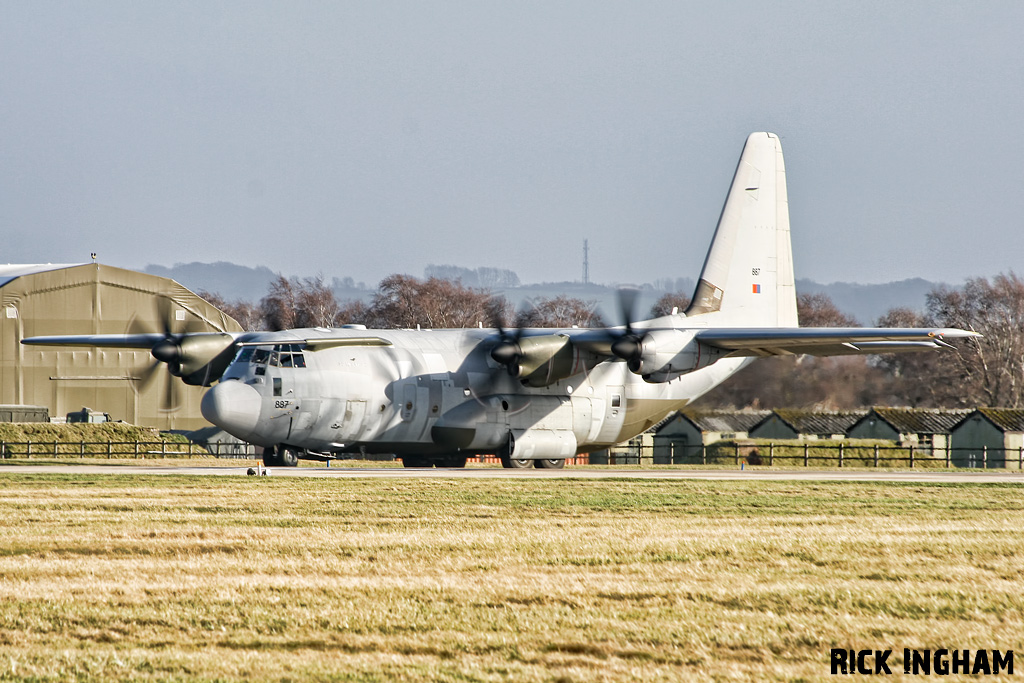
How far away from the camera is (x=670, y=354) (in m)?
30.0

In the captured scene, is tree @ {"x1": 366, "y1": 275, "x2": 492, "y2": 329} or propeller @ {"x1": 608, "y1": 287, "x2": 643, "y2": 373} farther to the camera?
tree @ {"x1": 366, "y1": 275, "x2": 492, "y2": 329}

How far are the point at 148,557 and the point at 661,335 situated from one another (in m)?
18.9

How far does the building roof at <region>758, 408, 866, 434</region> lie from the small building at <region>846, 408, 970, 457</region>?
1065 mm

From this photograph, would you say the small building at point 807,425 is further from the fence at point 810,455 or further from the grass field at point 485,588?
the grass field at point 485,588

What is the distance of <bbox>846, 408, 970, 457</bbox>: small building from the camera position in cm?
5994

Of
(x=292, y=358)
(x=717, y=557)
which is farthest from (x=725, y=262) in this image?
(x=717, y=557)

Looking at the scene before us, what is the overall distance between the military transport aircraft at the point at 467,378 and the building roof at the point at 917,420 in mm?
28327

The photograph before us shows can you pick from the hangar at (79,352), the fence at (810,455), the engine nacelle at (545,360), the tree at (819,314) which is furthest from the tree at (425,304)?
the engine nacelle at (545,360)

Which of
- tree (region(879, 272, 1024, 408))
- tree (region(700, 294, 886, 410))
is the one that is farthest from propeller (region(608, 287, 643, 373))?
tree (region(879, 272, 1024, 408))

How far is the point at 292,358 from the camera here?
2811 cm

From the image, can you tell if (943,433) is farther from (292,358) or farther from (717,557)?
(717,557)

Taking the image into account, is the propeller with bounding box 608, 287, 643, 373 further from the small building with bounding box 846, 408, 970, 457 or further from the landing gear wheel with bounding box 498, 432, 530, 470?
the small building with bounding box 846, 408, 970, 457

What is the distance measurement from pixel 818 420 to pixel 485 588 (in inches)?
2217

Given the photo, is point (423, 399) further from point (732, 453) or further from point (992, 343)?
point (992, 343)
